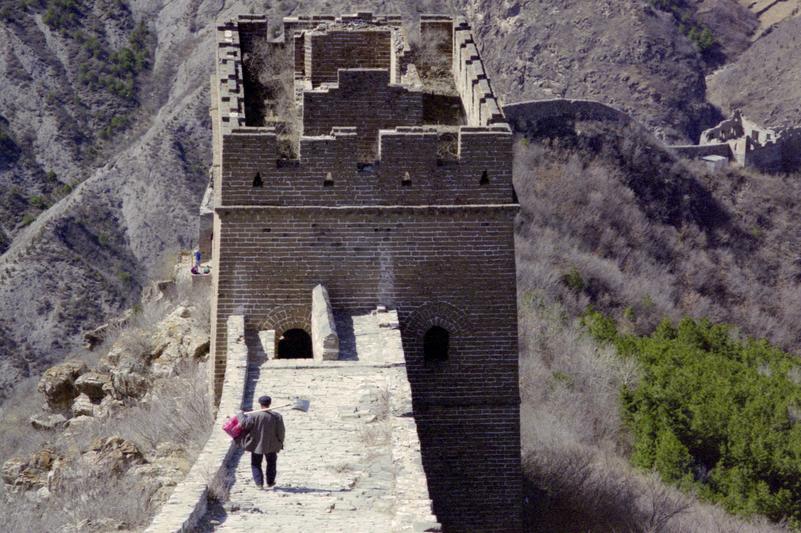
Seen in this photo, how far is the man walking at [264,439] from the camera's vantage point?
12711 millimetres

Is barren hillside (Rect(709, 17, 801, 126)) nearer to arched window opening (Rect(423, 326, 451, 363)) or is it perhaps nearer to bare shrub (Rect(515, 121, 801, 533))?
bare shrub (Rect(515, 121, 801, 533))

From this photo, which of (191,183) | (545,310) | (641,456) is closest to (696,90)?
(191,183)

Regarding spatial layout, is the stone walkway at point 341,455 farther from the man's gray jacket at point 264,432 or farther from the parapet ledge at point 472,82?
the parapet ledge at point 472,82

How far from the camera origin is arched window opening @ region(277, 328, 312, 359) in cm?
1736

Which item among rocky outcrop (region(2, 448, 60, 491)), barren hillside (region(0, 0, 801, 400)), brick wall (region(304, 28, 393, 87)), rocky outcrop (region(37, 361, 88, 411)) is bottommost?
rocky outcrop (region(2, 448, 60, 491))

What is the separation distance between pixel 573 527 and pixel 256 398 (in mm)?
6191

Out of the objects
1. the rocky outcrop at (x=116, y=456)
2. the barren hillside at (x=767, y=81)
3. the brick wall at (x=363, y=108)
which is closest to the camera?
the rocky outcrop at (x=116, y=456)

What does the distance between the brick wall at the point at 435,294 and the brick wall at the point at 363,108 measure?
1.98 m

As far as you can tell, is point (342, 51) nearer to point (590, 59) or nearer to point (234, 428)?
point (234, 428)

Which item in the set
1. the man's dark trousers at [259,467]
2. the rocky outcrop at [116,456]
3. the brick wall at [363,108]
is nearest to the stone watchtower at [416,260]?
the brick wall at [363,108]

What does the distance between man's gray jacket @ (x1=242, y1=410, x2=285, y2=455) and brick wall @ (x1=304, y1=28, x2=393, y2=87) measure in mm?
8551

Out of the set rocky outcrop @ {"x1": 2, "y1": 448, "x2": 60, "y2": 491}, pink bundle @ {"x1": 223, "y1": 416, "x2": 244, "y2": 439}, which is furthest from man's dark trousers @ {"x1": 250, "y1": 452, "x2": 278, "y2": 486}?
rocky outcrop @ {"x1": 2, "y1": 448, "x2": 60, "y2": 491}

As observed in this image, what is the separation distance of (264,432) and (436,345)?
5114 millimetres

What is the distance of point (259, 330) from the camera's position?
56.1ft
